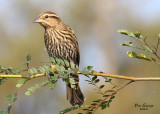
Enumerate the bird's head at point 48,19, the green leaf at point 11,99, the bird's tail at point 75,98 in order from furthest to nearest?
the bird's head at point 48,19 → the bird's tail at point 75,98 → the green leaf at point 11,99

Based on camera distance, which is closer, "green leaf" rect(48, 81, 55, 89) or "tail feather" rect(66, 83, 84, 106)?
"green leaf" rect(48, 81, 55, 89)

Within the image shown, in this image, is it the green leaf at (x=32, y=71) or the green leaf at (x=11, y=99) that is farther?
the green leaf at (x=32, y=71)

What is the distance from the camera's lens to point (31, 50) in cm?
2131

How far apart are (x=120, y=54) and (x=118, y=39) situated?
0.85m

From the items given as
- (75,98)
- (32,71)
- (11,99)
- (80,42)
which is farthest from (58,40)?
(80,42)

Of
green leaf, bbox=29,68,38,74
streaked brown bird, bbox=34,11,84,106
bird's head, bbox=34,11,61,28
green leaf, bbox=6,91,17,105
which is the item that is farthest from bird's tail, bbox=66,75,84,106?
green leaf, bbox=6,91,17,105

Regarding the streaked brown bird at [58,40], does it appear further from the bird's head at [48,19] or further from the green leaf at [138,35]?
the green leaf at [138,35]

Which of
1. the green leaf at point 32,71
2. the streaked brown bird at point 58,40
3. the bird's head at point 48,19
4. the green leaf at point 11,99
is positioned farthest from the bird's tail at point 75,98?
the green leaf at point 11,99

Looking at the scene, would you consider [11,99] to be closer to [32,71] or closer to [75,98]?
[32,71]

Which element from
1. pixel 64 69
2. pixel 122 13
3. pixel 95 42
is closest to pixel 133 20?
pixel 122 13

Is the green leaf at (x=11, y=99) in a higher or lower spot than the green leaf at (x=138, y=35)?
lower

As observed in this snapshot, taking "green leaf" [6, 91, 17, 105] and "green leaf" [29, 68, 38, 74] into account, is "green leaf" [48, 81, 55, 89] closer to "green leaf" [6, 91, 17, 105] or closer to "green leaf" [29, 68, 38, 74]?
"green leaf" [29, 68, 38, 74]

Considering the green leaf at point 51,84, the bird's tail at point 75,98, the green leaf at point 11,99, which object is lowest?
the bird's tail at point 75,98

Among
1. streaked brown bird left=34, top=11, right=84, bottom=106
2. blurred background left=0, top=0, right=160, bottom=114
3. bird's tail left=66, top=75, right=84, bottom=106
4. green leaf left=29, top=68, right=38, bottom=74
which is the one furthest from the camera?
blurred background left=0, top=0, right=160, bottom=114
